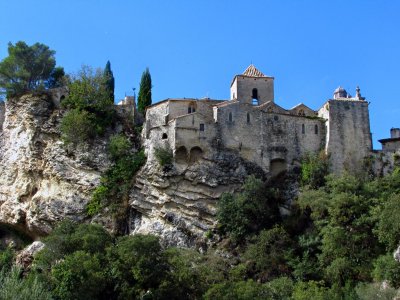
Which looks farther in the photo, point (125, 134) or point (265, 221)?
point (125, 134)

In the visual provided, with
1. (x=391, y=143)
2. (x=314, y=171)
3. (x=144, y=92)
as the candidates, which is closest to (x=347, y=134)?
(x=314, y=171)

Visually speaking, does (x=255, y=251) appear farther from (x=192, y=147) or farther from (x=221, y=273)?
(x=192, y=147)

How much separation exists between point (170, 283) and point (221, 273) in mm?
4646

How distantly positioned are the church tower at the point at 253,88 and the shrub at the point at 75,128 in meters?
12.9

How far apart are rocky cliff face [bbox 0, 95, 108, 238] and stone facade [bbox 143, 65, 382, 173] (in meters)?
5.57

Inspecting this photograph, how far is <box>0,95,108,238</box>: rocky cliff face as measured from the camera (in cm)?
4744

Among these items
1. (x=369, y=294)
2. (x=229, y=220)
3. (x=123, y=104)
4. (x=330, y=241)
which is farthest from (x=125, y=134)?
(x=369, y=294)

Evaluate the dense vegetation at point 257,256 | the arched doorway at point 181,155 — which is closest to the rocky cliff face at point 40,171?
the dense vegetation at point 257,256

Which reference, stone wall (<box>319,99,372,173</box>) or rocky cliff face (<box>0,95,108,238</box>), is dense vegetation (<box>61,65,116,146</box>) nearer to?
rocky cliff face (<box>0,95,108,238</box>)

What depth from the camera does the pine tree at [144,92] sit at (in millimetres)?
56312

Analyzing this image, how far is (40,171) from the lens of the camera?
4962cm

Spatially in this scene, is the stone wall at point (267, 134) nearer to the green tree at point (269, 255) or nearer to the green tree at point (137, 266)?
the green tree at point (269, 255)

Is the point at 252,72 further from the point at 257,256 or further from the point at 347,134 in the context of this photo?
the point at 257,256

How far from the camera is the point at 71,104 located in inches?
2076
